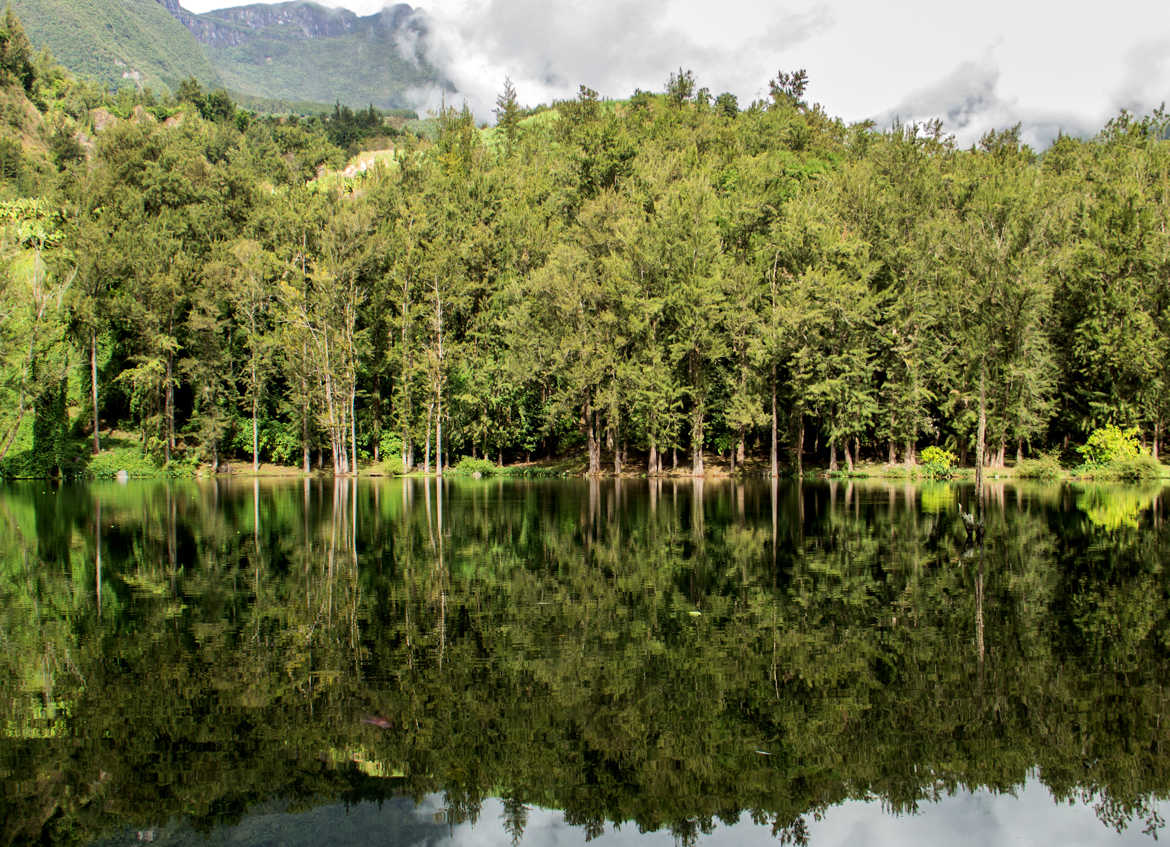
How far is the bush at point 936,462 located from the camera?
59719 mm

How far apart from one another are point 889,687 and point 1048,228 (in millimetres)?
61301

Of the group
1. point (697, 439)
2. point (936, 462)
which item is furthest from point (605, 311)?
point (936, 462)

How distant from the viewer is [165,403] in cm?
7588

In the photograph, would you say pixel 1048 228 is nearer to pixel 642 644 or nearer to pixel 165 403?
pixel 642 644

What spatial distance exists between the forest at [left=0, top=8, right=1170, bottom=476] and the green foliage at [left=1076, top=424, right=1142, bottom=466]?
8.03 feet

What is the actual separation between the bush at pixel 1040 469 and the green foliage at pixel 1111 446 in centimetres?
234

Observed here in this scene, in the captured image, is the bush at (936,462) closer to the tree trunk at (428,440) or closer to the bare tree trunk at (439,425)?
the bare tree trunk at (439,425)

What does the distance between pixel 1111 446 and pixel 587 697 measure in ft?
199

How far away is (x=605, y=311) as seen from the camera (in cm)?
6325

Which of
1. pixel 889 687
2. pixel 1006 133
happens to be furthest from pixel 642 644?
pixel 1006 133

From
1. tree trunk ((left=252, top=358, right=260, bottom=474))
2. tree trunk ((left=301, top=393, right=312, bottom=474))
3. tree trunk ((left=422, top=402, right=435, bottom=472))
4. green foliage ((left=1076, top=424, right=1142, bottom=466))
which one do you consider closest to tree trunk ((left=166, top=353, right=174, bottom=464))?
tree trunk ((left=252, top=358, right=260, bottom=474))

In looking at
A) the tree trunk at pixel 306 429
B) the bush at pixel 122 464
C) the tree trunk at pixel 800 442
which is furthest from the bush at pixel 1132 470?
the bush at pixel 122 464

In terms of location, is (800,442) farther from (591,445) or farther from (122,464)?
(122,464)

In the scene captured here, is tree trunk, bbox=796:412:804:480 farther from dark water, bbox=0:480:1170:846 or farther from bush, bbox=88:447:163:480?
bush, bbox=88:447:163:480
